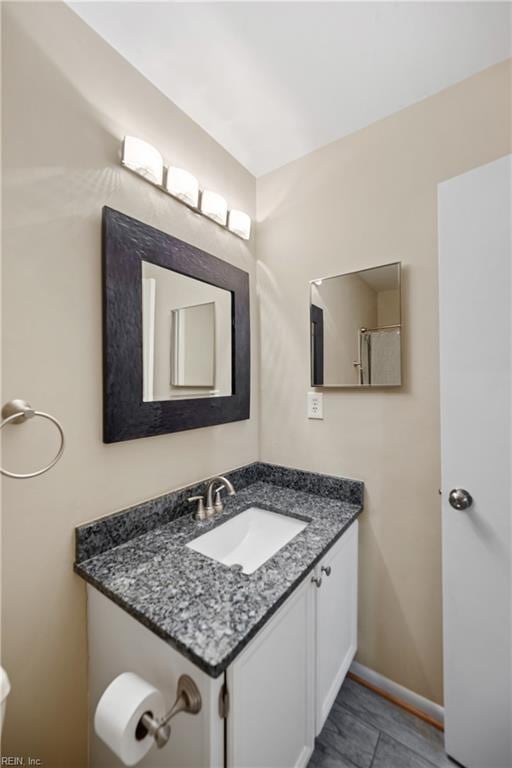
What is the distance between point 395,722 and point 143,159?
2.29m

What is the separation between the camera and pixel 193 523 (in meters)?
1.17

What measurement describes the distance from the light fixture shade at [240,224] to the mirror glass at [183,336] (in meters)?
0.32

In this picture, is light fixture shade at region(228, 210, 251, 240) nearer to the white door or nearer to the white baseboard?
the white door

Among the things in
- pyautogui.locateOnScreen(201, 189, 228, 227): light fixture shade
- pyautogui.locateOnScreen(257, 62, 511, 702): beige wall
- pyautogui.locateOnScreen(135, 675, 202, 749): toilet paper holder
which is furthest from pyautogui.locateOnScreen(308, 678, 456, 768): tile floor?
pyautogui.locateOnScreen(201, 189, 228, 227): light fixture shade

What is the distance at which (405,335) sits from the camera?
1.26 meters

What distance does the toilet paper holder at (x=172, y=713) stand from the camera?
62cm

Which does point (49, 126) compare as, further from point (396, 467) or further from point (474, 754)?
point (474, 754)

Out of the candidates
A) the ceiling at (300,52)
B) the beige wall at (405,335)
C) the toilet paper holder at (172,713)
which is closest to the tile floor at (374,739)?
the beige wall at (405,335)

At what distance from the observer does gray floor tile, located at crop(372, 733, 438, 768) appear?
1075 mm

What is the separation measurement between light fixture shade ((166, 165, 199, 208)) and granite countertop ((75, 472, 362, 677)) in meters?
1.25

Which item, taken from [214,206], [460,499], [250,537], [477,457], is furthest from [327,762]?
[214,206]

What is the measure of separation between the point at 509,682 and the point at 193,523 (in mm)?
1121

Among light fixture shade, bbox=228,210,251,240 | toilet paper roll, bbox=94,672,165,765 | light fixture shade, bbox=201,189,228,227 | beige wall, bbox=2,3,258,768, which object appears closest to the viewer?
toilet paper roll, bbox=94,672,165,765

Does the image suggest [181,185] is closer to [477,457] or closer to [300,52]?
[300,52]
